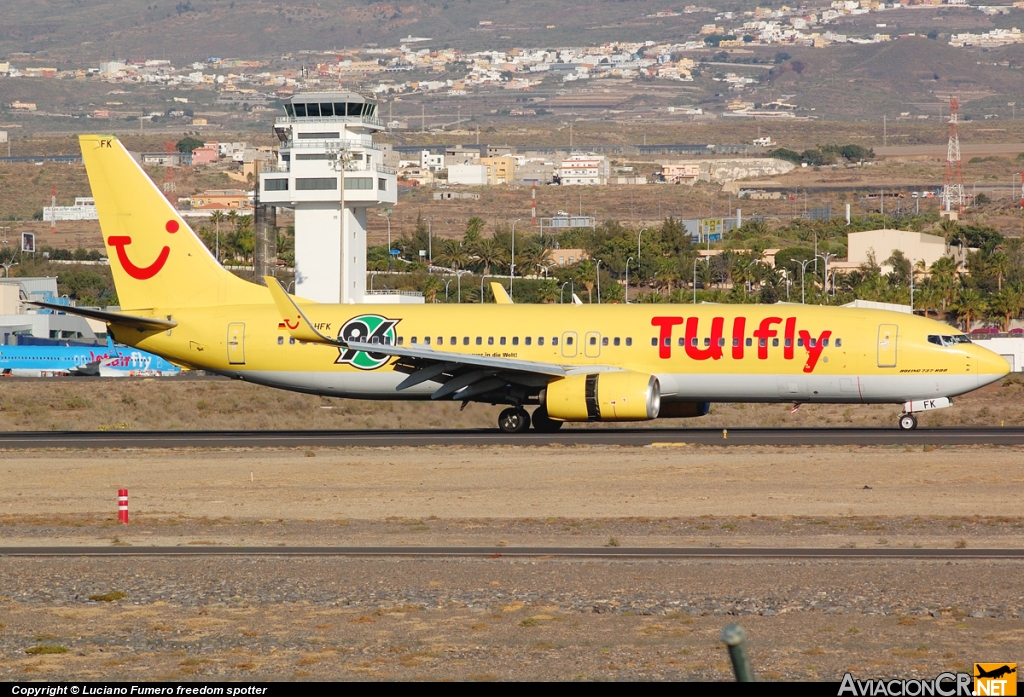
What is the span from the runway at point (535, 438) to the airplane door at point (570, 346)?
7.51 feet

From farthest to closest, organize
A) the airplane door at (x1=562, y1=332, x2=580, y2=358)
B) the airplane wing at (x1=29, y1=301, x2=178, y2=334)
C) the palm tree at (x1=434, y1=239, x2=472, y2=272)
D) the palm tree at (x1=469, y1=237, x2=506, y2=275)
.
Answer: the palm tree at (x1=434, y1=239, x2=472, y2=272), the palm tree at (x1=469, y1=237, x2=506, y2=275), the airplane wing at (x1=29, y1=301, x2=178, y2=334), the airplane door at (x1=562, y1=332, x2=580, y2=358)

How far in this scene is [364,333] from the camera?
42.5 metres

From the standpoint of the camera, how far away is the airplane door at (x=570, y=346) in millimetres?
40875

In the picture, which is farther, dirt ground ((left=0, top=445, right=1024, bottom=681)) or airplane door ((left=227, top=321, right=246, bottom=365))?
airplane door ((left=227, top=321, right=246, bottom=365))

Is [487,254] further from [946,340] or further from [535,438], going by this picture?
[946,340]

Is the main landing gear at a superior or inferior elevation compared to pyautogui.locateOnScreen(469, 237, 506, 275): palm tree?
inferior

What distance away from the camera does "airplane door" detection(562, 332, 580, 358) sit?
40875mm

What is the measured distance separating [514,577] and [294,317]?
22519 millimetres

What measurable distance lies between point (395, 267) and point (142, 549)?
154 m

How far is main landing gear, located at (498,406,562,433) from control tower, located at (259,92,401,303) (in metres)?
48.1

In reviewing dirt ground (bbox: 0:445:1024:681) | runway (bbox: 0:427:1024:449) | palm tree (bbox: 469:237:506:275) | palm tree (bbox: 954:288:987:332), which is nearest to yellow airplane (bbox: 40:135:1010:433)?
runway (bbox: 0:427:1024:449)

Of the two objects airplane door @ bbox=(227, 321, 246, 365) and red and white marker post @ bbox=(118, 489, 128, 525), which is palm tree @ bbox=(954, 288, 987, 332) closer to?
airplane door @ bbox=(227, 321, 246, 365)

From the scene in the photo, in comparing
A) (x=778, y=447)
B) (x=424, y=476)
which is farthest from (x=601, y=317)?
(x=424, y=476)

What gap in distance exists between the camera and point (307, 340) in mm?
39719
